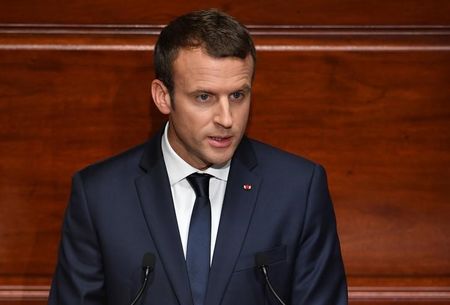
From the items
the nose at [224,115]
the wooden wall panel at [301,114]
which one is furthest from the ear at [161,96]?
the wooden wall panel at [301,114]

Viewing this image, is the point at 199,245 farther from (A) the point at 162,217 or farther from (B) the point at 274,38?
(B) the point at 274,38

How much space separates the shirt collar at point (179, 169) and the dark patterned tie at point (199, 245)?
3 cm

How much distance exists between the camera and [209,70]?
5.62ft

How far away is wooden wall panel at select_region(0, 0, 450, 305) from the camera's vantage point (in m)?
2.04

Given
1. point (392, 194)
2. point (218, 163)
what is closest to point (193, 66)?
point (218, 163)

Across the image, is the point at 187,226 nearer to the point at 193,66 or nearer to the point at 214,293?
the point at 214,293

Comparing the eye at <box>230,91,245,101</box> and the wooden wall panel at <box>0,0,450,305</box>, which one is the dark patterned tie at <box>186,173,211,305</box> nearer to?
the eye at <box>230,91,245,101</box>

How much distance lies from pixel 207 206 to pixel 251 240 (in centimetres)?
10

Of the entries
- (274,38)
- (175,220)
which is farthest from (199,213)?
(274,38)

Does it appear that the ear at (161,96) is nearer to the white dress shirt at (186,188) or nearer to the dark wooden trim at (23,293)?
the white dress shirt at (186,188)

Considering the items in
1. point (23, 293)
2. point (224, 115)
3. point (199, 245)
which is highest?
point (224, 115)

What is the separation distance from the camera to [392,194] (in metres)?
2.09

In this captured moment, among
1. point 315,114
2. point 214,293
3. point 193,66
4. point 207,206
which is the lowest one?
point 214,293

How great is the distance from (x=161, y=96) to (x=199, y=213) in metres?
0.23
